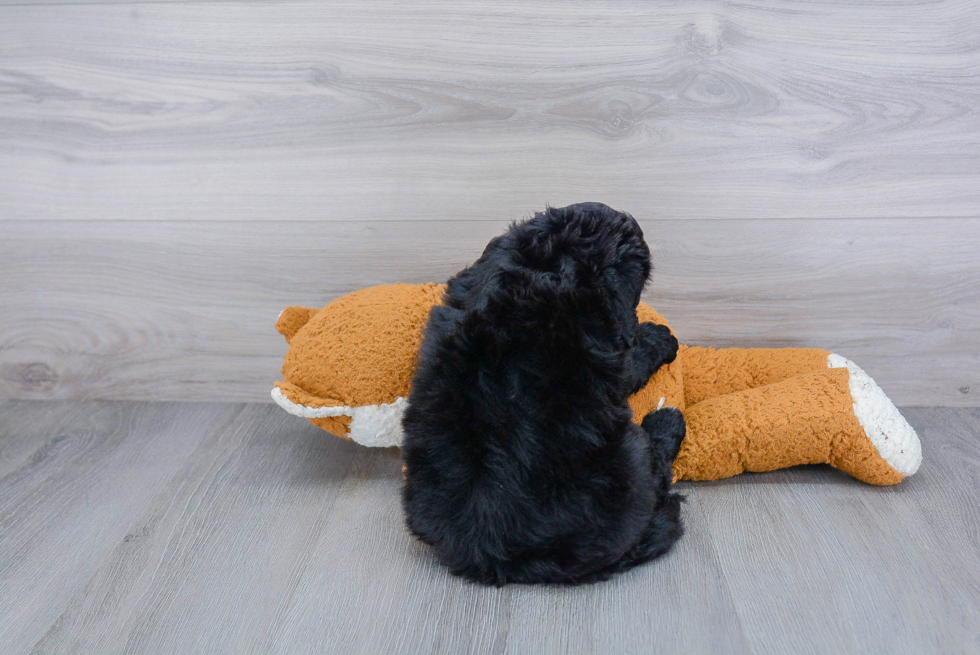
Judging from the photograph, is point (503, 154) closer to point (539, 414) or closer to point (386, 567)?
point (539, 414)

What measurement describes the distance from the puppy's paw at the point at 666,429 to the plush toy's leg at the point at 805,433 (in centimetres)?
4

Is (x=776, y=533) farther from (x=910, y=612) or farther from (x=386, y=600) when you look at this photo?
(x=386, y=600)

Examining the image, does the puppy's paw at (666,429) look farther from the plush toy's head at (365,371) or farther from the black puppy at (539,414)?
the black puppy at (539,414)

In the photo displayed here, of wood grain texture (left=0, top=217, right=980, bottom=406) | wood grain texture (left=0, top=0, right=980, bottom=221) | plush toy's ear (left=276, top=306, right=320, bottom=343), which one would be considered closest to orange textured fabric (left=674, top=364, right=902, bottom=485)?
wood grain texture (left=0, top=217, right=980, bottom=406)

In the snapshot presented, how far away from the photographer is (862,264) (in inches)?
49.6

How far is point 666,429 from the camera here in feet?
3.42

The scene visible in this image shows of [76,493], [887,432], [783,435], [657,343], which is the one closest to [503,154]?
[657,343]


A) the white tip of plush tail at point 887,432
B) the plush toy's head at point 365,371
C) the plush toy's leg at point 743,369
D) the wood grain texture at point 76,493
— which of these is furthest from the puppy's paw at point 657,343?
the wood grain texture at point 76,493

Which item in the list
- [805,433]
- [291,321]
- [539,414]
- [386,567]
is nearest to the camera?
[539,414]

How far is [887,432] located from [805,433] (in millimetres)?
117

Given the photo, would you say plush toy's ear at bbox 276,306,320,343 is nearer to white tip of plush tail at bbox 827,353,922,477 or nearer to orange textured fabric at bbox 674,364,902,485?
orange textured fabric at bbox 674,364,902,485

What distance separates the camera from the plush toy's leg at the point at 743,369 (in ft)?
3.91

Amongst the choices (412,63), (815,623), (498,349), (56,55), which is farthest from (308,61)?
(815,623)

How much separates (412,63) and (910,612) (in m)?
1.07
